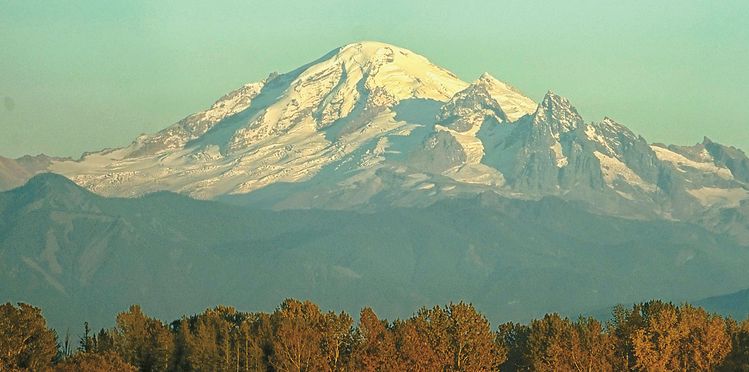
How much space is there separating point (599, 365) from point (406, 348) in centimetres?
2223

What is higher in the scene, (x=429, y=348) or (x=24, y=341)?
(x=24, y=341)

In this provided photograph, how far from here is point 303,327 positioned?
193000 mm

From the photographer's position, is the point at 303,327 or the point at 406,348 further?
the point at 303,327

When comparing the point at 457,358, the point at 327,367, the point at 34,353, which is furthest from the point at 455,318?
the point at 34,353

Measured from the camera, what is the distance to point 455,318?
18838 cm

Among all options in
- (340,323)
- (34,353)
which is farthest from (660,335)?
(34,353)

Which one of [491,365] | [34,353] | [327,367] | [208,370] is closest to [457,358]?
[491,365]

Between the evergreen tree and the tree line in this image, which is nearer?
the evergreen tree

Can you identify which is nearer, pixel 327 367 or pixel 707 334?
pixel 327 367

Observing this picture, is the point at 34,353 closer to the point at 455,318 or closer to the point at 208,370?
the point at 208,370

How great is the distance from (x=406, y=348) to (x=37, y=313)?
136 feet

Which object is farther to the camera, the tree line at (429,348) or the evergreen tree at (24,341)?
the tree line at (429,348)

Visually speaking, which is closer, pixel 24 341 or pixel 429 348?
pixel 429 348

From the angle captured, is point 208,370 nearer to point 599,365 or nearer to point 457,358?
point 457,358
